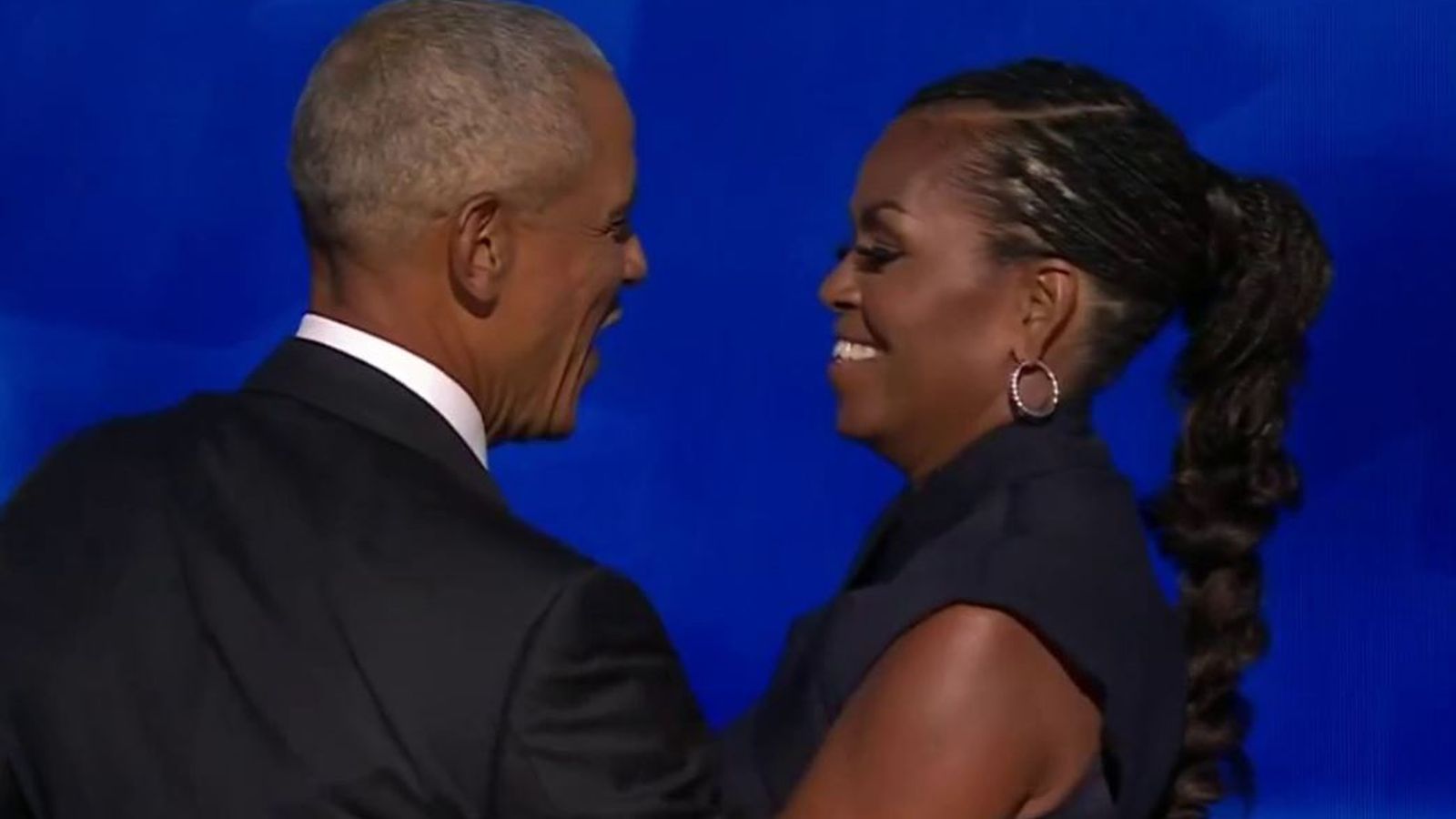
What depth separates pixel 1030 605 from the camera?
1484mm

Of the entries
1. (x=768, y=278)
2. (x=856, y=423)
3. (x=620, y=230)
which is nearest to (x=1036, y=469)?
(x=856, y=423)

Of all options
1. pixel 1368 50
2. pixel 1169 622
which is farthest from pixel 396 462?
pixel 1368 50

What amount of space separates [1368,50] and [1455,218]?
0.17 metres

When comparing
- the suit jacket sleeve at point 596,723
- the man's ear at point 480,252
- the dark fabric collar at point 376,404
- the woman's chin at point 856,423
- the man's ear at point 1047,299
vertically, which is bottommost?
the suit jacket sleeve at point 596,723

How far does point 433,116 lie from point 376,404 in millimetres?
151

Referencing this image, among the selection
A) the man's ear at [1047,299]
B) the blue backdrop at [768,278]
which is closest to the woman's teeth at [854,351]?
the man's ear at [1047,299]

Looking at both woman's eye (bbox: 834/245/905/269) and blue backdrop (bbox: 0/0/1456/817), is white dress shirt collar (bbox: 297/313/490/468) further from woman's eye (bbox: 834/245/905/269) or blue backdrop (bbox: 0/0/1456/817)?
blue backdrop (bbox: 0/0/1456/817)

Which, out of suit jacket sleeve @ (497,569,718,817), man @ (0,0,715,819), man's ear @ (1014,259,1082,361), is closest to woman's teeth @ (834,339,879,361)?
man's ear @ (1014,259,1082,361)

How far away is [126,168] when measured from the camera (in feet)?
8.40

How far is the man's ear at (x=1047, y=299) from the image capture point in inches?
62.2

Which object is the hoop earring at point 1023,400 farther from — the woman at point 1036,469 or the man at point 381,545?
the man at point 381,545

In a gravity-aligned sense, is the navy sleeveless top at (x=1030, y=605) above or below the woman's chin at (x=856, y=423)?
below

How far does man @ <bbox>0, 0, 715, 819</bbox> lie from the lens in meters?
1.31

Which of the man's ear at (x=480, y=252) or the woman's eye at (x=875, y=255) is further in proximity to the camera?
the woman's eye at (x=875, y=255)
